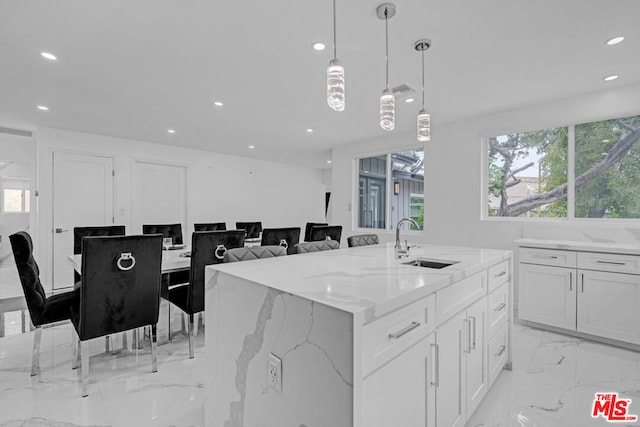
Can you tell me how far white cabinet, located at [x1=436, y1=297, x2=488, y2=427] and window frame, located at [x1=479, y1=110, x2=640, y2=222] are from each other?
241 cm

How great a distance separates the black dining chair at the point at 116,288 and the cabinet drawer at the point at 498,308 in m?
2.25

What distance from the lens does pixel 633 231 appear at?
2.89 metres

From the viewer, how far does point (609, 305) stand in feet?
8.45

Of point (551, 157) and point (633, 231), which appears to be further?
point (551, 157)

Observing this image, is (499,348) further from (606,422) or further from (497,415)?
(606,422)

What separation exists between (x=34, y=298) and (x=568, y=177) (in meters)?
4.94

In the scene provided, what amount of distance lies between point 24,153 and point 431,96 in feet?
22.5

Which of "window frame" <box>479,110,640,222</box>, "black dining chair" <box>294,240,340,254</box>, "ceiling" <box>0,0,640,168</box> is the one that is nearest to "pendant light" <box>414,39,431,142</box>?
"ceiling" <box>0,0,640,168</box>

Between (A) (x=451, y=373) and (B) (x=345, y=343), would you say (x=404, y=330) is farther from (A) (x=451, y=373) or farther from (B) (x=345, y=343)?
(A) (x=451, y=373)

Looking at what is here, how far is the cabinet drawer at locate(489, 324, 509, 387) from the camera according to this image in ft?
6.07

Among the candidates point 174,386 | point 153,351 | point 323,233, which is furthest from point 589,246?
point 153,351

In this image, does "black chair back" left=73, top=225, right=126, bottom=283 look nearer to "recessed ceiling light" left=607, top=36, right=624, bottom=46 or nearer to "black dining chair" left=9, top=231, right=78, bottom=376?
"black dining chair" left=9, top=231, right=78, bottom=376

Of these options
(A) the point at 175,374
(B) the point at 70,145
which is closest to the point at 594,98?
(A) the point at 175,374

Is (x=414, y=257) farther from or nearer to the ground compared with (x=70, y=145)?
nearer to the ground
